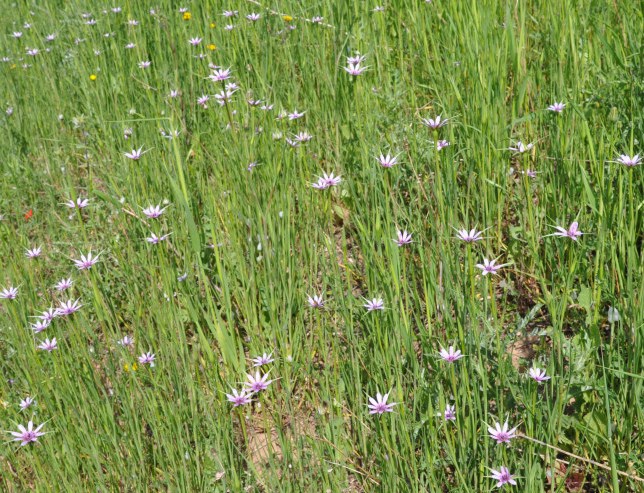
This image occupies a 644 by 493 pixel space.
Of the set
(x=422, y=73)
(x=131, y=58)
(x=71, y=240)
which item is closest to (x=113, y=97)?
(x=131, y=58)

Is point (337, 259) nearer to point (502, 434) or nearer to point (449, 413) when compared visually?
point (449, 413)

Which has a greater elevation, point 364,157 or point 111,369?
point 364,157

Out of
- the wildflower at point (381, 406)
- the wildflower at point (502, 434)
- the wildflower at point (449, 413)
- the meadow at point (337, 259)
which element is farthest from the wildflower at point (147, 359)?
the wildflower at point (502, 434)

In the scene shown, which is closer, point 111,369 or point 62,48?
point 111,369

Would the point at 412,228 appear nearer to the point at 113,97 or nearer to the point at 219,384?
the point at 219,384

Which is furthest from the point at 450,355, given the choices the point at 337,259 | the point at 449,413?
the point at 337,259

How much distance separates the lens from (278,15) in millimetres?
3639

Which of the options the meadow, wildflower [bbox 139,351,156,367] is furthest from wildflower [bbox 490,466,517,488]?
wildflower [bbox 139,351,156,367]

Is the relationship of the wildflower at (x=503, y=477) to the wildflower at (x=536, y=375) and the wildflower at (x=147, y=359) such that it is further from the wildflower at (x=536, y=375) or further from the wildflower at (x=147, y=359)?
the wildflower at (x=147, y=359)

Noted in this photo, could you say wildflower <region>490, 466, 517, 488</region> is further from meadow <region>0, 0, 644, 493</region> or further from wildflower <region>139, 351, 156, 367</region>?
wildflower <region>139, 351, 156, 367</region>

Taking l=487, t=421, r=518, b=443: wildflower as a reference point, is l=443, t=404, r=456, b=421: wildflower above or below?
below

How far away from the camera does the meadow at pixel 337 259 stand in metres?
1.76

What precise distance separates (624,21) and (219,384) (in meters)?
2.10

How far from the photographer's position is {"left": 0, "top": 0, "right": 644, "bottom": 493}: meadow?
1.76 metres
